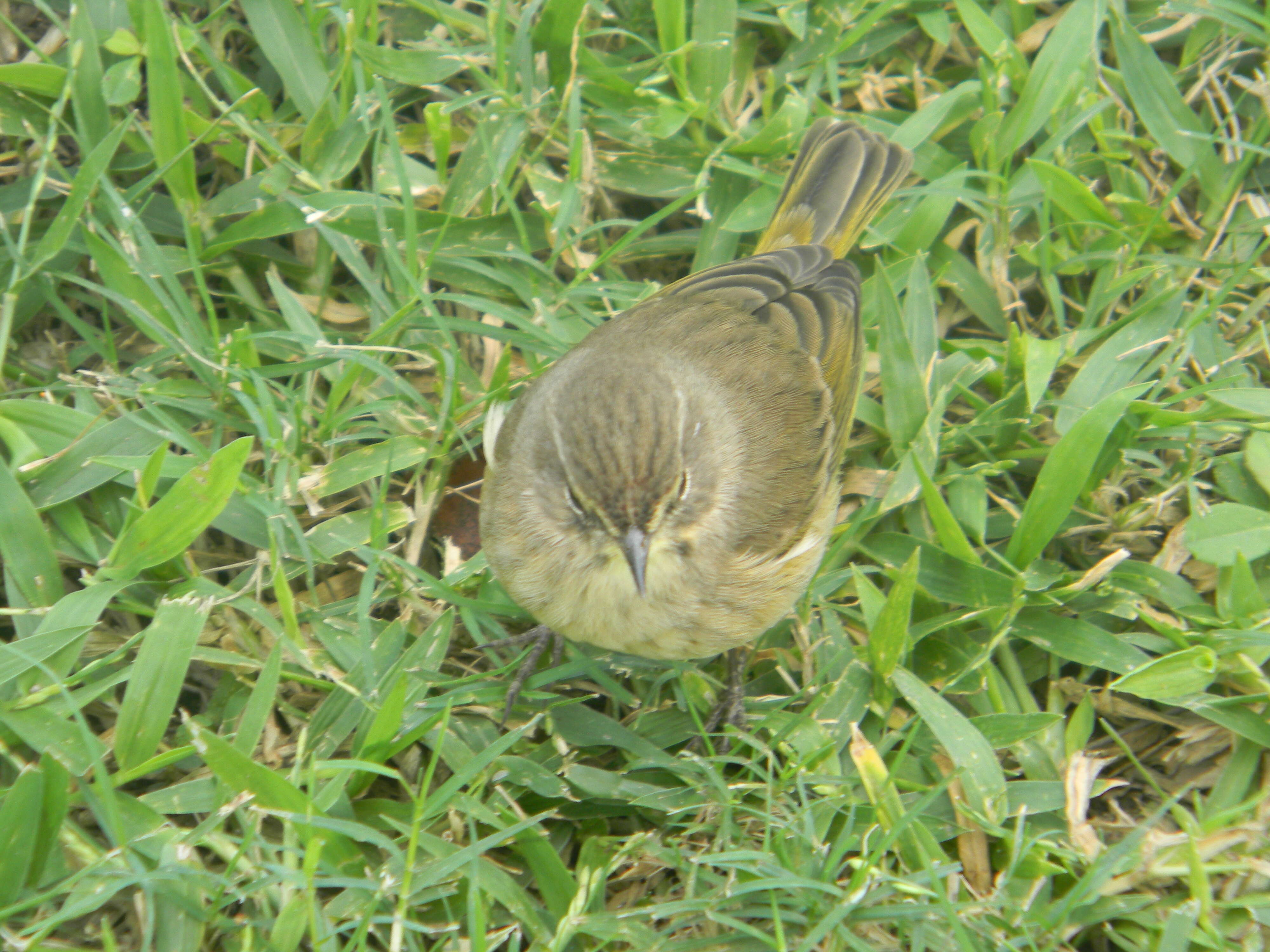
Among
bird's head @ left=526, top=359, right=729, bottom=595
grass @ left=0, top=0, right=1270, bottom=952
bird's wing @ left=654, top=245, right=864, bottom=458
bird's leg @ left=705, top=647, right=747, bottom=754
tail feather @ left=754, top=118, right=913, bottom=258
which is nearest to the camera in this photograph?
bird's head @ left=526, top=359, right=729, bottom=595

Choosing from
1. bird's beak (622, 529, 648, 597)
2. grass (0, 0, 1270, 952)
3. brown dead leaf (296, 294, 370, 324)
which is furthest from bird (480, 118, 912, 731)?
brown dead leaf (296, 294, 370, 324)

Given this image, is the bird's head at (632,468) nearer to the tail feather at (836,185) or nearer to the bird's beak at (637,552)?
the bird's beak at (637,552)

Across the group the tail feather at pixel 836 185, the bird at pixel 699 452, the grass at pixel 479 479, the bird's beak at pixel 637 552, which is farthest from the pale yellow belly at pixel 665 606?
the tail feather at pixel 836 185

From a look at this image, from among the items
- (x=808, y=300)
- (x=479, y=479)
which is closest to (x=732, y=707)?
(x=479, y=479)

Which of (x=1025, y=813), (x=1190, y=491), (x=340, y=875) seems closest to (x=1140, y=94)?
(x=1190, y=491)

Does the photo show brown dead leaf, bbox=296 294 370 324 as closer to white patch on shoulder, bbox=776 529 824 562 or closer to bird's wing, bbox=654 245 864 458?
bird's wing, bbox=654 245 864 458

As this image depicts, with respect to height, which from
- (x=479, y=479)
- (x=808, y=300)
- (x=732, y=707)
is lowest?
(x=732, y=707)

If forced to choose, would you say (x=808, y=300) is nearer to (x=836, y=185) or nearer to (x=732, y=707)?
(x=836, y=185)
